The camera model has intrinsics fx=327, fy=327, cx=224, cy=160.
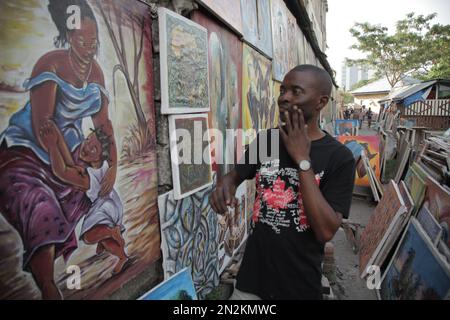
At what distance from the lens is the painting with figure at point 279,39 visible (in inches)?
268

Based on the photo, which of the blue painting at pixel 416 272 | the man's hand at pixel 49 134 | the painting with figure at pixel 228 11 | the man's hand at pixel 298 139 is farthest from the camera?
the painting with figure at pixel 228 11

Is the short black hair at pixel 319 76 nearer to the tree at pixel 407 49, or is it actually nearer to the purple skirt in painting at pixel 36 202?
the purple skirt in painting at pixel 36 202

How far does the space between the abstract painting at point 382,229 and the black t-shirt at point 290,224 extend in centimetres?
217

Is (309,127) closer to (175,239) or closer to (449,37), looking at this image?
(175,239)

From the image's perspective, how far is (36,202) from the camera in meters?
1.57

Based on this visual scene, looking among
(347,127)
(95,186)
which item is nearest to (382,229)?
(95,186)

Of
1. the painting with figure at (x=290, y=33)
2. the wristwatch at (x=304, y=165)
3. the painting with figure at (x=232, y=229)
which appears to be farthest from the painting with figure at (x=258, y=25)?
the wristwatch at (x=304, y=165)

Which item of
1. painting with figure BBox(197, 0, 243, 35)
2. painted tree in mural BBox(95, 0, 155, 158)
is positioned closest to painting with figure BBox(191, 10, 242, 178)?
painting with figure BBox(197, 0, 243, 35)

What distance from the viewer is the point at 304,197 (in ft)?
5.45

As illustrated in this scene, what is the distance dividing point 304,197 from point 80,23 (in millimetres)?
1515

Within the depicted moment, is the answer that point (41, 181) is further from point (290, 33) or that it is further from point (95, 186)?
point (290, 33)

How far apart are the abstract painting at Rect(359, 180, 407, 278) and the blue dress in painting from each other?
3189 millimetres

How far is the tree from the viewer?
3669 cm
